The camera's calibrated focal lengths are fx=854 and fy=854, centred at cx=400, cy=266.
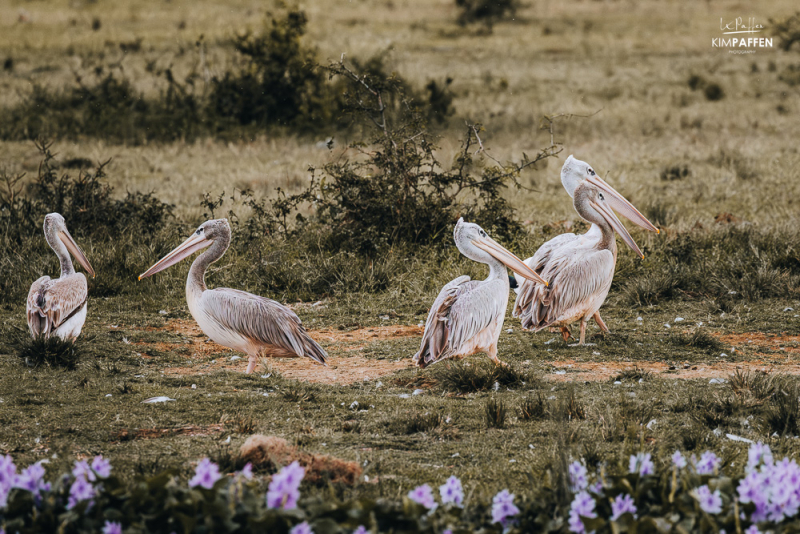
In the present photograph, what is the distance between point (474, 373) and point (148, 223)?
6.34m

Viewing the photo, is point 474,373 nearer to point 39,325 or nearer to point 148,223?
point 39,325

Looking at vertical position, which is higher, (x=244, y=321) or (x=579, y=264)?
(x=579, y=264)

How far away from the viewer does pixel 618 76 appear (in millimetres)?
27625

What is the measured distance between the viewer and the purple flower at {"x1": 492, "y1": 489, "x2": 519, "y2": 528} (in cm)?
332

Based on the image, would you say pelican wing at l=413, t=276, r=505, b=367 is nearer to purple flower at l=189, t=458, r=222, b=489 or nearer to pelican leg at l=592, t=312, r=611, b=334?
pelican leg at l=592, t=312, r=611, b=334

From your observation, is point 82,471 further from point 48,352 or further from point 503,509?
point 48,352

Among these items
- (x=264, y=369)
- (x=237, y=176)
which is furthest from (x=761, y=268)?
(x=237, y=176)

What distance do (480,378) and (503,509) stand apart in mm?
2913

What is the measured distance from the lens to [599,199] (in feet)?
24.8

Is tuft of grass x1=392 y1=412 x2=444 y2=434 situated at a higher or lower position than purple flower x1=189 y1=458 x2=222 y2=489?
lower

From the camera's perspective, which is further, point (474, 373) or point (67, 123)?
point (67, 123)

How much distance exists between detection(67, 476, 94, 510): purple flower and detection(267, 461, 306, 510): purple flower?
0.71 m
